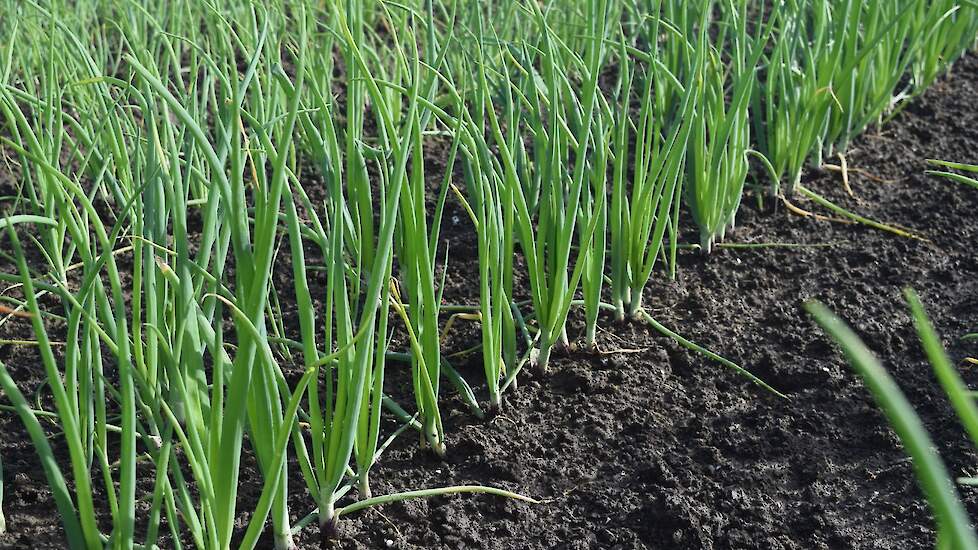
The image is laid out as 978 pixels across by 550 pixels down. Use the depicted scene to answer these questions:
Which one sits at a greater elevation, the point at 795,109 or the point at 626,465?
the point at 795,109

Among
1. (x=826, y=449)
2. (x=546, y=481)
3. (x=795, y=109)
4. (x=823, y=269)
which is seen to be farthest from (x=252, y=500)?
(x=795, y=109)

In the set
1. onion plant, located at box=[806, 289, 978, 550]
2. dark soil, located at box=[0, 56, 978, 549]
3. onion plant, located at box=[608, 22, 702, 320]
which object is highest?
onion plant, located at box=[806, 289, 978, 550]

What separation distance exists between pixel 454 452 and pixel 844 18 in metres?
1.29

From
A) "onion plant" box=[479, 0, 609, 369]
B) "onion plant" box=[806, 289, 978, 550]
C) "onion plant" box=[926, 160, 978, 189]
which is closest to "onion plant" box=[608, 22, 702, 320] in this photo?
"onion plant" box=[479, 0, 609, 369]

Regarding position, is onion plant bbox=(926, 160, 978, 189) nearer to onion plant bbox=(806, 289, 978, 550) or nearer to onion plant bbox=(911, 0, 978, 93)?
onion plant bbox=(911, 0, 978, 93)

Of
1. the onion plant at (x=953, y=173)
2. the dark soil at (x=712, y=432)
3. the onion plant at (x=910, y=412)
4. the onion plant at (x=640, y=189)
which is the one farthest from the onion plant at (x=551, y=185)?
the onion plant at (x=910, y=412)

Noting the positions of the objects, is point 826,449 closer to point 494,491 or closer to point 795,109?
point 494,491

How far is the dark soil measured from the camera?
54.7 inches

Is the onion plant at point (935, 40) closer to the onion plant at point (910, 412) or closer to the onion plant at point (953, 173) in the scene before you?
the onion plant at point (953, 173)

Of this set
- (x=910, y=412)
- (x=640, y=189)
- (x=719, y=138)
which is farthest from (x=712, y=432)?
(x=910, y=412)

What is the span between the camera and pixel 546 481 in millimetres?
1486

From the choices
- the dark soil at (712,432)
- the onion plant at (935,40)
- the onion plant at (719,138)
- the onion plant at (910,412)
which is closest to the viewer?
the onion plant at (910,412)

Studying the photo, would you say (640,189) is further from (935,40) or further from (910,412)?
(935,40)

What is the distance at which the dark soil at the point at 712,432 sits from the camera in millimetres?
1389
